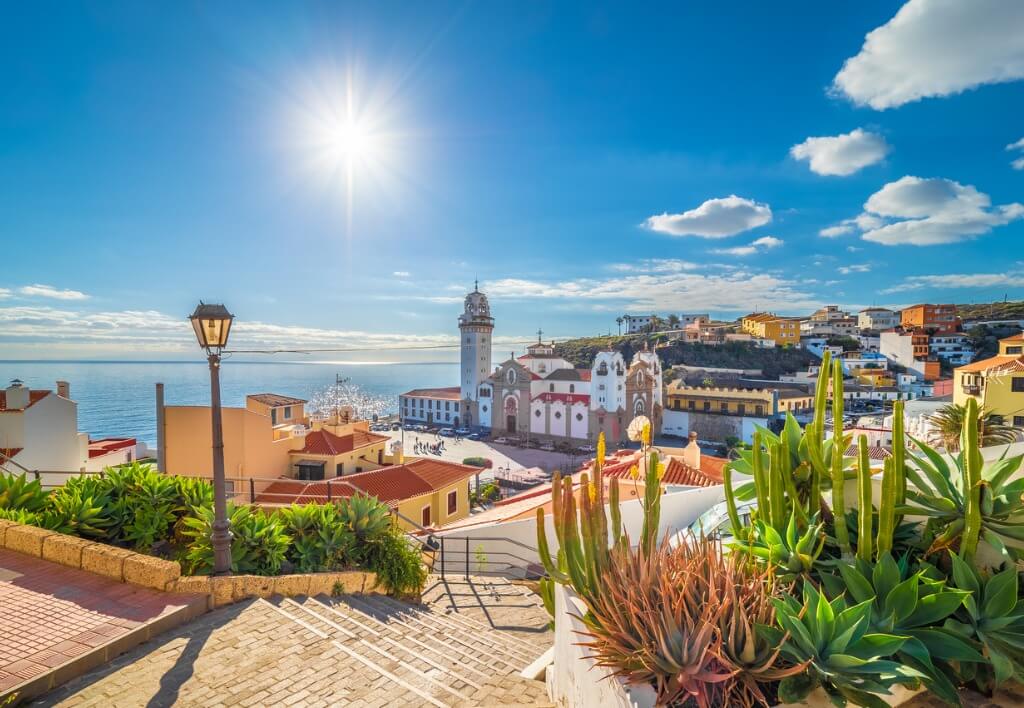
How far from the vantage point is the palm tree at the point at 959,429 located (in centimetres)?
999

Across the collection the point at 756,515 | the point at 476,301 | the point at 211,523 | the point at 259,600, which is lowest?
the point at 259,600

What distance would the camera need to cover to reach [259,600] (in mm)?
4996

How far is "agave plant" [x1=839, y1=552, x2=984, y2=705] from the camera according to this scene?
2.57m

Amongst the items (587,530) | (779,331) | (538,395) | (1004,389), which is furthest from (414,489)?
(779,331)

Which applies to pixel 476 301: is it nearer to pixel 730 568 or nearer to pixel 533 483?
pixel 533 483

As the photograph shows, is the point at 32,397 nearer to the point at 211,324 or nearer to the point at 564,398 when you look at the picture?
the point at 211,324

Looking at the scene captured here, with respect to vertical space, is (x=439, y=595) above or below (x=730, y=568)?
below

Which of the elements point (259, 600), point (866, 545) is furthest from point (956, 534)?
point (259, 600)

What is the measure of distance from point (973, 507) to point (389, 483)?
14139 mm

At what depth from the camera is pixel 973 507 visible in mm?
3039

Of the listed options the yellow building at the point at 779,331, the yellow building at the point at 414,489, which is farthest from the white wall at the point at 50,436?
the yellow building at the point at 779,331

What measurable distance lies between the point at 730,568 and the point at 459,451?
42742 millimetres

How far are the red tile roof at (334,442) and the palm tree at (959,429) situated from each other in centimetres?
1581

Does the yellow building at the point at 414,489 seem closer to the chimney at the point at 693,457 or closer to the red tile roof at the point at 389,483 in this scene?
the red tile roof at the point at 389,483
